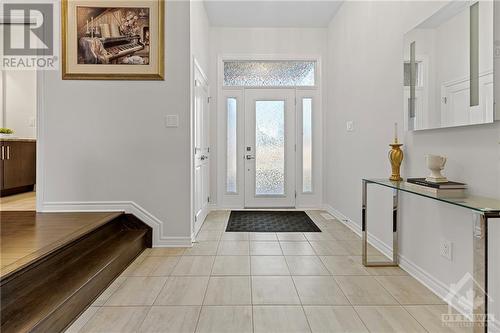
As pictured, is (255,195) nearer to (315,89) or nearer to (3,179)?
(315,89)

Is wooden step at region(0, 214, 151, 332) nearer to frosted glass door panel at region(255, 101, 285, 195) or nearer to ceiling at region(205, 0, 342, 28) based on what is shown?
frosted glass door panel at region(255, 101, 285, 195)

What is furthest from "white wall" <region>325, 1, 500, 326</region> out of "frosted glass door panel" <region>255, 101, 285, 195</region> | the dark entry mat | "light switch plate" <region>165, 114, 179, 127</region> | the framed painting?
the framed painting

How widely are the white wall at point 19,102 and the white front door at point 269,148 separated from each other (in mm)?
3897

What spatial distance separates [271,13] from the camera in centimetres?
441

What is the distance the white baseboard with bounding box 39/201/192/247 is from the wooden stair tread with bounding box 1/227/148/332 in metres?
→ 0.37

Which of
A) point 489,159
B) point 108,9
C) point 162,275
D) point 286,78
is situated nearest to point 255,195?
point 286,78

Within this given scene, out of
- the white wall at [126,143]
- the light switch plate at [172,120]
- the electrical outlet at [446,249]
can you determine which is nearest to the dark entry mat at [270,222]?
the white wall at [126,143]

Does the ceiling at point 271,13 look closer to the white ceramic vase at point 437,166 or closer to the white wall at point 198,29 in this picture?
the white wall at point 198,29

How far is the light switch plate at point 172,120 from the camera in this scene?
301 centimetres

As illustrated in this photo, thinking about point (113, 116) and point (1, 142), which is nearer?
point (113, 116)

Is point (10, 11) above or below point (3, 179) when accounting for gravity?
above

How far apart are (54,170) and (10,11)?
183 centimetres

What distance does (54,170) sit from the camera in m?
2.99

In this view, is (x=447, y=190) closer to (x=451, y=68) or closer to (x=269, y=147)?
(x=451, y=68)
